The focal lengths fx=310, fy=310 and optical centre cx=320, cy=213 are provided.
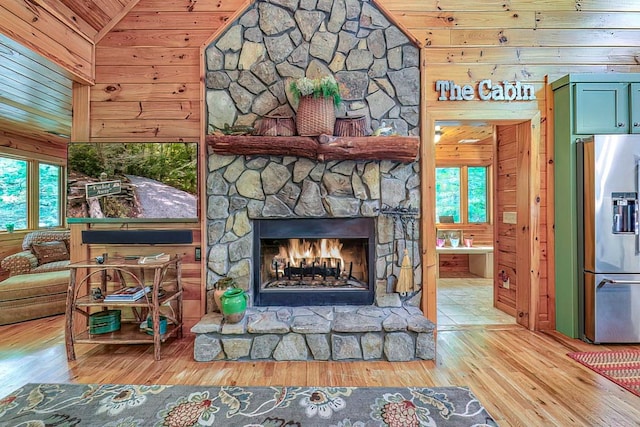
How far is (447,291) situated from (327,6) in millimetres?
3873

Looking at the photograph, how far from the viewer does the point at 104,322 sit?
2.57 meters

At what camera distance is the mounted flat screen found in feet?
9.13

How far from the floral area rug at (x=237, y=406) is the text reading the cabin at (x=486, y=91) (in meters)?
2.48

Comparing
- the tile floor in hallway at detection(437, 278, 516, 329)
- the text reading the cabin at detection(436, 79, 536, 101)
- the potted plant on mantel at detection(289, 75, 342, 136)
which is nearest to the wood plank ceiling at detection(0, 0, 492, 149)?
the text reading the cabin at detection(436, 79, 536, 101)

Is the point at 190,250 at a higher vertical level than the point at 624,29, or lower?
lower

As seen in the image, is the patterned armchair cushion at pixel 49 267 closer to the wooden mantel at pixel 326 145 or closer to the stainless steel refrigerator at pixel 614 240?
the wooden mantel at pixel 326 145

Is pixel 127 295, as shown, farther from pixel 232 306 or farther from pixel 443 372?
pixel 443 372

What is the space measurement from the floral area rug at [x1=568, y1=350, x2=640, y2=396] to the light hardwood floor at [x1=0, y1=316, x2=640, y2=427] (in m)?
0.06

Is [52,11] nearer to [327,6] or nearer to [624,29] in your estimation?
[327,6]

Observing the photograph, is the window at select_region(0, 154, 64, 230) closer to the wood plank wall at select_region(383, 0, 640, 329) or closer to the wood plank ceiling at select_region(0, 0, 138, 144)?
the wood plank ceiling at select_region(0, 0, 138, 144)

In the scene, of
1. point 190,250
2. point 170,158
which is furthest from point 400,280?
point 170,158

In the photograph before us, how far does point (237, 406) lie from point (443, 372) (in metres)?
1.45

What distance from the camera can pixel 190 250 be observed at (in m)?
2.88

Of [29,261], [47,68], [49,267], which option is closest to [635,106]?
[47,68]
